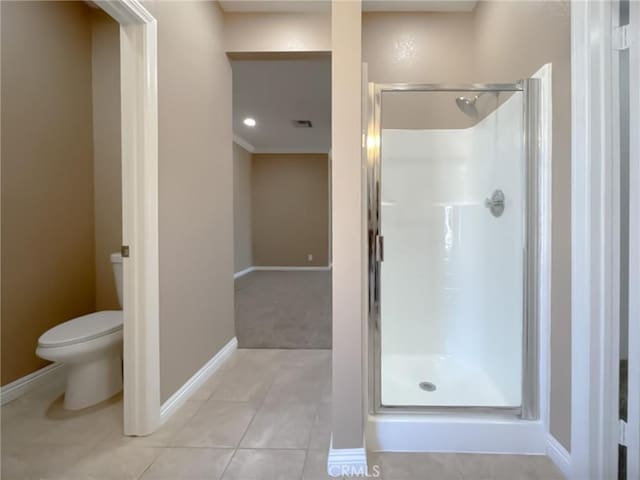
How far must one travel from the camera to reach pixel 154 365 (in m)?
1.42

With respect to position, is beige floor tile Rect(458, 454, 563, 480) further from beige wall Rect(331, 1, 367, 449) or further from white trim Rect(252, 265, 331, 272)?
white trim Rect(252, 265, 331, 272)

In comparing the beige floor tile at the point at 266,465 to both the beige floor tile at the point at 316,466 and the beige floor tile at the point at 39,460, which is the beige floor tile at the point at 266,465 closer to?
the beige floor tile at the point at 316,466

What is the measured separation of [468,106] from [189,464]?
2.35 meters

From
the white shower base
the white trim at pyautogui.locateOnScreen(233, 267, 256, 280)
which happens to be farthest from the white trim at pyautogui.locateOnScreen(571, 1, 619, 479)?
the white trim at pyautogui.locateOnScreen(233, 267, 256, 280)

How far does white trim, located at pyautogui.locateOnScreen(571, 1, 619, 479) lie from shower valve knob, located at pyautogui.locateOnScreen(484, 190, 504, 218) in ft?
1.78

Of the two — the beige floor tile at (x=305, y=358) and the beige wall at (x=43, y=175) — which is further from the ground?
the beige wall at (x=43, y=175)

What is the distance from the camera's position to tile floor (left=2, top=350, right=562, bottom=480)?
3.84 feet

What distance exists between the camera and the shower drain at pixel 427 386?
1679mm

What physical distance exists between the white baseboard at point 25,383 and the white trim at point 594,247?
8.98 ft

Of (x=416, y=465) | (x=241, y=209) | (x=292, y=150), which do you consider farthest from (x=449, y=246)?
(x=292, y=150)

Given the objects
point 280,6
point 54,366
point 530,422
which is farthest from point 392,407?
point 280,6

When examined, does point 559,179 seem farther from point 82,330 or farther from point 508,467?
point 82,330

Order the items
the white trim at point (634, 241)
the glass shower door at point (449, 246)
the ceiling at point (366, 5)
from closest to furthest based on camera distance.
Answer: the white trim at point (634, 241)
the glass shower door at point (449, 246)
the ceiling at point (366, 5)

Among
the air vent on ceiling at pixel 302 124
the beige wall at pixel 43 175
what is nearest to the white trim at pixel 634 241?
the beige wall at pixel 43 175
